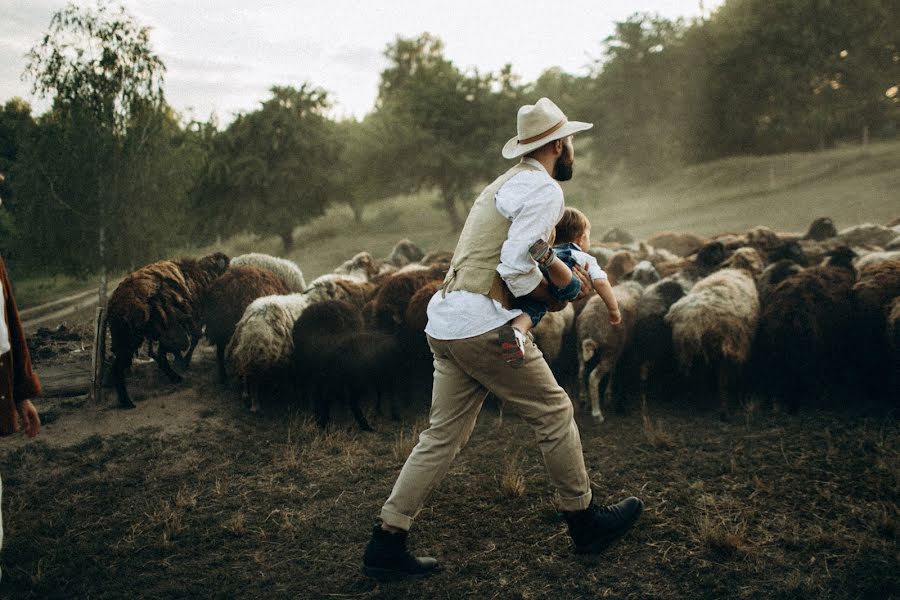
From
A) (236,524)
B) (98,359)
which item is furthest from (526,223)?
(98,359)

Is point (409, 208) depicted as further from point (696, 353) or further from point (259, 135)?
point (696, 353)

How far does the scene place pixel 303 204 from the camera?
27.0 metres

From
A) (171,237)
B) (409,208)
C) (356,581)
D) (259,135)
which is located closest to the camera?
(356,581)

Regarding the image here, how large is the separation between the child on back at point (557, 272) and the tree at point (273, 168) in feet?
75.6

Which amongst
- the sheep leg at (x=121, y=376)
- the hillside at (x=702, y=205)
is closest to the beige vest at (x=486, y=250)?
the sheep leg at (x=121, y=376)

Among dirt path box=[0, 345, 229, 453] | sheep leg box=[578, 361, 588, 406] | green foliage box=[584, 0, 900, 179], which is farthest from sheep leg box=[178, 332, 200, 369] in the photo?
green foliage box=[584, 0, 900, 179]

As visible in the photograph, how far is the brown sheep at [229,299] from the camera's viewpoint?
788 cm

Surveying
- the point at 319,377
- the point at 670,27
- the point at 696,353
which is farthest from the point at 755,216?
the point at 319,377

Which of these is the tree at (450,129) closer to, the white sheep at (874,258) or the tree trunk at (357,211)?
the tree trunk at (357,211)

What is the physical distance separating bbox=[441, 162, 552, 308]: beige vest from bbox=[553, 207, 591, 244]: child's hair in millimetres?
487

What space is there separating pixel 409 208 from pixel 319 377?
3119cm

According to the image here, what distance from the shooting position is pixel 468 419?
3545mm

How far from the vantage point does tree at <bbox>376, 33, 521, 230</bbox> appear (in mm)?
26609

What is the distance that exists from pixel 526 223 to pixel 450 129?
24886 millimetres
